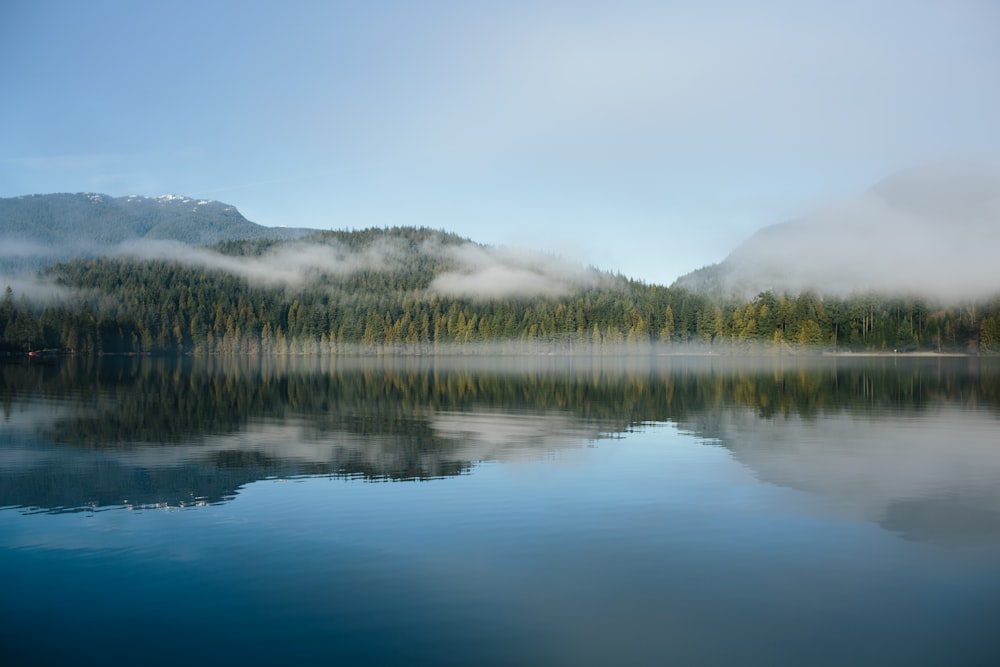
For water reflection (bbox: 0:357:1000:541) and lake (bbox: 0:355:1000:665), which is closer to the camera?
lake (bbox: 0:355:1000:665)

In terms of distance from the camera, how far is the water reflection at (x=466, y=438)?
787 inches

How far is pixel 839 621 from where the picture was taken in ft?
36.8

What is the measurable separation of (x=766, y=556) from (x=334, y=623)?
8.78m

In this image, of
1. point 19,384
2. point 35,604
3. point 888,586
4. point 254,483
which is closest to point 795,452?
point 888,586

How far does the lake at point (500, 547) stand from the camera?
1055cm

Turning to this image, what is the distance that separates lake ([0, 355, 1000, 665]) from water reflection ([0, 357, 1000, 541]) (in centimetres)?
21

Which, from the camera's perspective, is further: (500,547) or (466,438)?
(466,438)

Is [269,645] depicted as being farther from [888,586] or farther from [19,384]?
[19,384]

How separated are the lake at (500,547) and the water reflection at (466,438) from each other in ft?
0.69

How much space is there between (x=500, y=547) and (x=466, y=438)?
16.2 meters

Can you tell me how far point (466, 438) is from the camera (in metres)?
31.1

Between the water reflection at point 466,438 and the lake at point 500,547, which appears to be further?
the water reflection at point 466,438

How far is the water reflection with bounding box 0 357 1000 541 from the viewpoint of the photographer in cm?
1998

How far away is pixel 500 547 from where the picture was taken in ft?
49.2
